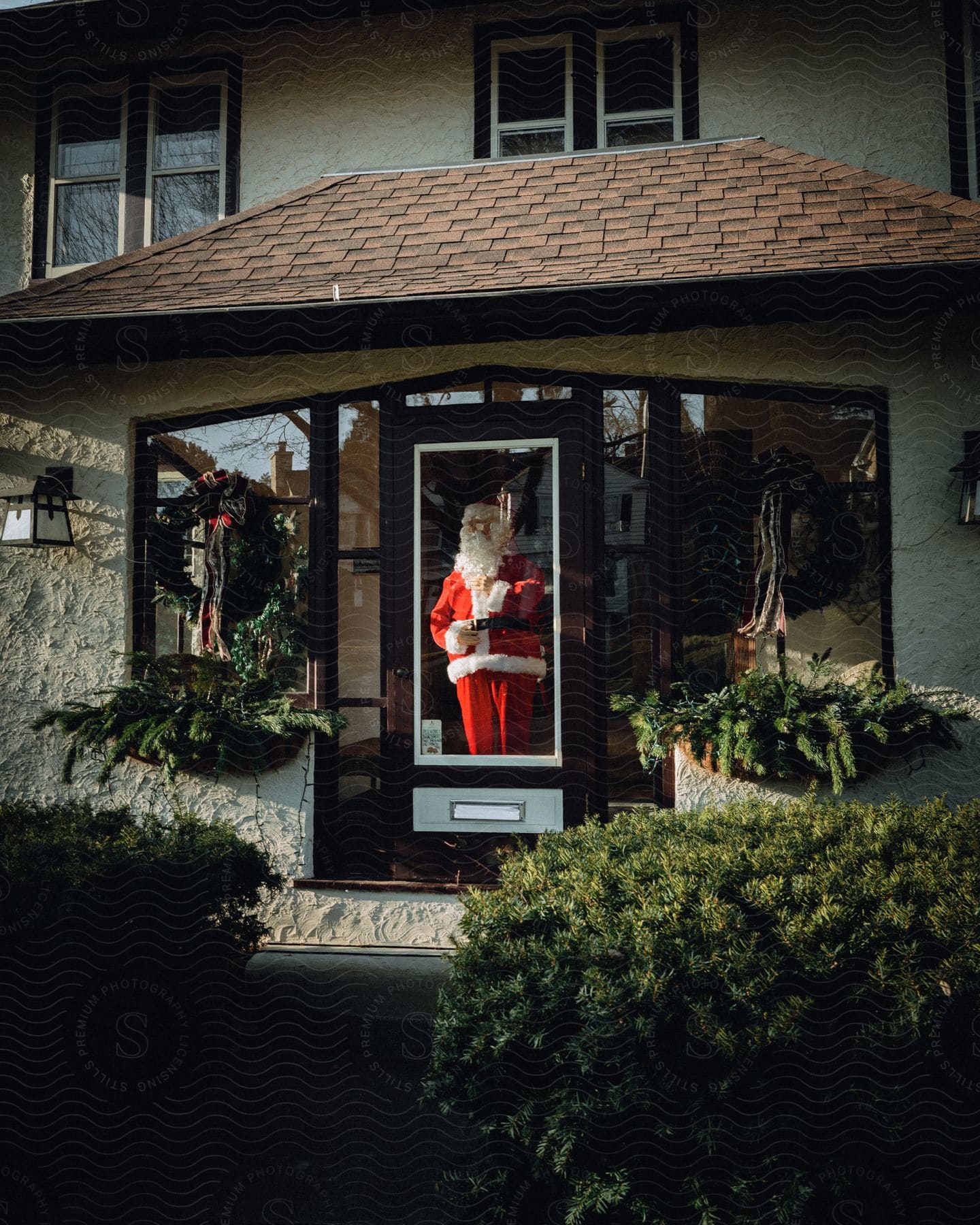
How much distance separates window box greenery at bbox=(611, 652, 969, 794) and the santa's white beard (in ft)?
3.24

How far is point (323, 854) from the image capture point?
15.9ft

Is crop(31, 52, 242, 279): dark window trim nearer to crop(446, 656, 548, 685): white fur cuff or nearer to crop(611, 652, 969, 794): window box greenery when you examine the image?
crop(446, 656, 548, 685): white fur cuff

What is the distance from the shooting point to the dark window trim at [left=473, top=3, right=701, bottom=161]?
5672mm

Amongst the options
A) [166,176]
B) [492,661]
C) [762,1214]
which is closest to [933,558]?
[492,661]

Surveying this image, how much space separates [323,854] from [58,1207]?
2.08 meters

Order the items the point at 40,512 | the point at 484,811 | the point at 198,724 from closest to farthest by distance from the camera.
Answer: the point at 198,724, the point at 484,811, the point at 40,512

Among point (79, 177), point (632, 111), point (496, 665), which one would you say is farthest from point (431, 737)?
point (79, 177)

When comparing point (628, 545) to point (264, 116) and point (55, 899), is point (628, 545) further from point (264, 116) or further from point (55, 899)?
point (264, 116)

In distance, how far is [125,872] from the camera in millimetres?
3412

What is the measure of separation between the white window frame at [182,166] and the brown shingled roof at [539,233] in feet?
2.41

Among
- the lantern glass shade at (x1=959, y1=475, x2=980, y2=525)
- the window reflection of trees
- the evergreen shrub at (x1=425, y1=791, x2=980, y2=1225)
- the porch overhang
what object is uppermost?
the window reflection of trees

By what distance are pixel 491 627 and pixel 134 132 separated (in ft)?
13.8

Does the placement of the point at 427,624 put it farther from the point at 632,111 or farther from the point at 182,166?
the point at 182,166

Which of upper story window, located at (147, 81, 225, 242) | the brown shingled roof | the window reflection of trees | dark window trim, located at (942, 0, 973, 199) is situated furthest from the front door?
the window reflection of trees
